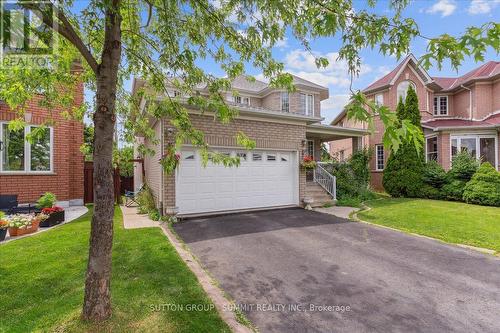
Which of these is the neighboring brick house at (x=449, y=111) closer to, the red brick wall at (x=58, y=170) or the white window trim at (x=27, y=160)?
the red brick wall at (x=58, y=170)

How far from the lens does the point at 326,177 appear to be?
1281cm

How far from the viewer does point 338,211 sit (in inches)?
404

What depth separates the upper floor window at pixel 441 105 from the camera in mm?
18875

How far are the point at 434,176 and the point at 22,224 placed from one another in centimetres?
1658

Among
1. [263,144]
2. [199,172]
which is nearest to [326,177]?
[263,144]

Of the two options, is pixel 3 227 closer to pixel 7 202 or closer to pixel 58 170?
pixel 7 202

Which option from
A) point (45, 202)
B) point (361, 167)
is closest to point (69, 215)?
point (45, 202)

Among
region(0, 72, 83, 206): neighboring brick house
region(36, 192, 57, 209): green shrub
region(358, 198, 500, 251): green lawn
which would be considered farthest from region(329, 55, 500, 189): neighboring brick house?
region(36, 192, 57, 209): green shrub

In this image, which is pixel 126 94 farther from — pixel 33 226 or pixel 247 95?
pixel 247 95

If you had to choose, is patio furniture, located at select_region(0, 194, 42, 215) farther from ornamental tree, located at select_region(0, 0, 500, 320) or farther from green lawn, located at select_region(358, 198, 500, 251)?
green lawn, located at select_region(358, 198, 500, 251)

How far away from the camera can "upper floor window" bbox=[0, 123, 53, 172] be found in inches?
369

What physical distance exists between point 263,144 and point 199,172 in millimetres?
2656

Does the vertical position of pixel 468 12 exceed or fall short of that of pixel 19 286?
it exceeds it

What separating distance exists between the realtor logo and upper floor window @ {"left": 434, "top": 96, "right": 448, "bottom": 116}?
22.1 m
